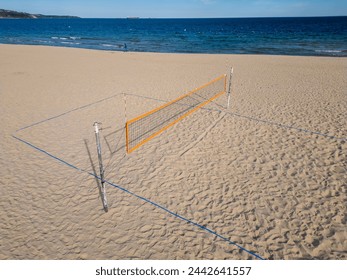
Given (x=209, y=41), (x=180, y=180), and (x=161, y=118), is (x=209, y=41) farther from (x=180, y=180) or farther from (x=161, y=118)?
(x=180, y=180)

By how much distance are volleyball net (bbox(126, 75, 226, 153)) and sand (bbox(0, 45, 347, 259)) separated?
1.50 ft

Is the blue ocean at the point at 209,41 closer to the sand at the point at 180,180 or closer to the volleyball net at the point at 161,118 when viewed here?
the volleyball net at the point at 161,118

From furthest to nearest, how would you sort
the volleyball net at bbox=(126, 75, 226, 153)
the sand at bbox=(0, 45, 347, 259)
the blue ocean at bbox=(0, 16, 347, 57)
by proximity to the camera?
the blue ocean at bbox=(0, 16, 347, 57) → the volleyball net at bbox=(126, 75, 226, 153) → the sand at bbox=(0, 45, 347, 259)

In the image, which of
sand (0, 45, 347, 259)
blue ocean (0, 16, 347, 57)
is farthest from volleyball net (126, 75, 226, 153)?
blue ocean (0, 16, 347, 57)

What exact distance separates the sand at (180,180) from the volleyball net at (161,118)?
0.46m

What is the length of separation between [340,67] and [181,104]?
1867cm

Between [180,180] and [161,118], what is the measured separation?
4.84 metres

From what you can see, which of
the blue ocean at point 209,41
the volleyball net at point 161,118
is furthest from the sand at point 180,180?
the blue ocean at point 209,41

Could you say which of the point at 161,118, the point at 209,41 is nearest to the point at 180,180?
the point at 161,118

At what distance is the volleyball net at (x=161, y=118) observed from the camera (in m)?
9.17

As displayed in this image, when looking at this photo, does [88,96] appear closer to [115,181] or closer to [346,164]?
[115,181]

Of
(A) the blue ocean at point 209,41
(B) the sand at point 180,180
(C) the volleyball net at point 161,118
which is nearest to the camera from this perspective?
(B) the sand at point 180,180

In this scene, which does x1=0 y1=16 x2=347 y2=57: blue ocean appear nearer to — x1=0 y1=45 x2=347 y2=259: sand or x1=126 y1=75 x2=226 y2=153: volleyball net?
x1=126 y1=75 x2=226 y2=153: volleyball net

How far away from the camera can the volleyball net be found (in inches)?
361
